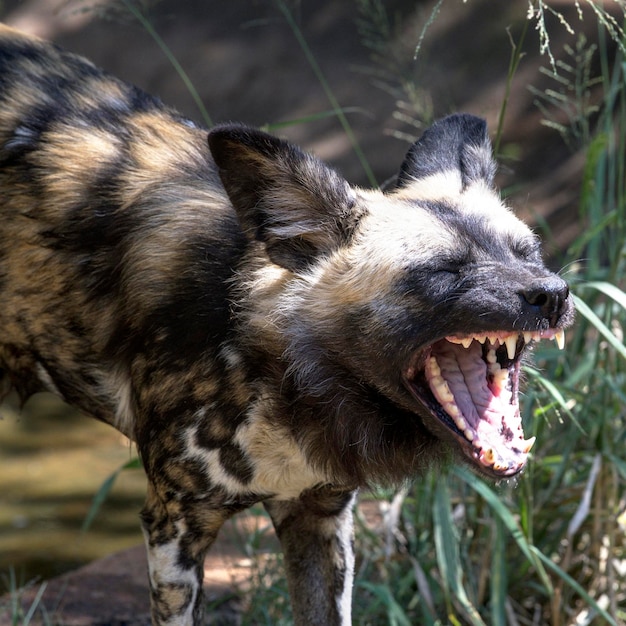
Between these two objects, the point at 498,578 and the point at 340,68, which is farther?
the point at 340,68

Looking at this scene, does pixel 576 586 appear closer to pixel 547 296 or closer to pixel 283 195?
pixel 547 296

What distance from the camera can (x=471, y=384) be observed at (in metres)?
2.67

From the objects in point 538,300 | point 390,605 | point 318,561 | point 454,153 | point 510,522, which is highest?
point 454,153

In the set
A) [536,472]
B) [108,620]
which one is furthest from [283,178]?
[108,620]

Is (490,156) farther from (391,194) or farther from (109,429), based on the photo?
(109,429)

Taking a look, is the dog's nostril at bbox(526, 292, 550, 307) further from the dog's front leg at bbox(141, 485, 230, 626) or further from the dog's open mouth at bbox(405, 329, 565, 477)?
the dog's front leg at bbox(141, 485, 230, 626)

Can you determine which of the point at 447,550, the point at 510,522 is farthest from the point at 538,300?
the point at 447,550

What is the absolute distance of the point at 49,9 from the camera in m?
6.92

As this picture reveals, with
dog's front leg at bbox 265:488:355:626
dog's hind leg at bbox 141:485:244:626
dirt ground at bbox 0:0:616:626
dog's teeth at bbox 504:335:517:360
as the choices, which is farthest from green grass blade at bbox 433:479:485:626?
dirt ground at bbox 0:0:616:626

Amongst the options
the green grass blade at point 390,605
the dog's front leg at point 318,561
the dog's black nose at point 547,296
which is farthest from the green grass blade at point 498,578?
the dog's black nose at point 547,296

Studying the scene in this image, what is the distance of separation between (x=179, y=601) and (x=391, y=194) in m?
1.20

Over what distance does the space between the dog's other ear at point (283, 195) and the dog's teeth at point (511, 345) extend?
0.47 metres

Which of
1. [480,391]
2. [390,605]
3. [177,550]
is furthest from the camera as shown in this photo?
[390,605]

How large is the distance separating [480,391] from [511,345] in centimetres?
15
